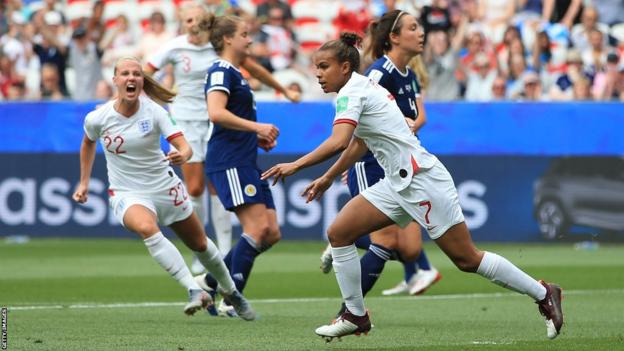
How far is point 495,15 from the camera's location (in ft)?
72.8

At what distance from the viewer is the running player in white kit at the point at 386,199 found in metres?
8.25

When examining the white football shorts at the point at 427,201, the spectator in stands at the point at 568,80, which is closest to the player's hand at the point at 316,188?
the white football shorts at the point at 427,201

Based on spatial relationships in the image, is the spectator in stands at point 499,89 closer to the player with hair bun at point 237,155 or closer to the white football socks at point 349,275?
the player with hair bun at point 237,155

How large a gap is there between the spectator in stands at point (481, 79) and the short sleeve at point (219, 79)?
33.0 ft

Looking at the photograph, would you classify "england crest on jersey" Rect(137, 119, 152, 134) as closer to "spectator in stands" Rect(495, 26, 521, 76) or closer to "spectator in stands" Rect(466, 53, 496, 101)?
"spectator in stands" Rect(466, 53, 496, 101)

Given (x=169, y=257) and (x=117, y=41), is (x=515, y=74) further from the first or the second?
(x=169, y=257)

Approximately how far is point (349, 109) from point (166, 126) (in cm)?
221

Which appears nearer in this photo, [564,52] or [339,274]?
[339,274]

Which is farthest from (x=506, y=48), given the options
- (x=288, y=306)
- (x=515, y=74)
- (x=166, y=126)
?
(x=166, y=126)

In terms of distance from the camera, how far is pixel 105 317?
10.3 metres

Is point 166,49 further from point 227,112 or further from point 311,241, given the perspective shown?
point 311,241

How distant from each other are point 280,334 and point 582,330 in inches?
84.3

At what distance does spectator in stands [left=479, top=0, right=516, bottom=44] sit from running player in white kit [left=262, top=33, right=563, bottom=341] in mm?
13757

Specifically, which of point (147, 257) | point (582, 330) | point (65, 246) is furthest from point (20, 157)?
point (582, 330)
